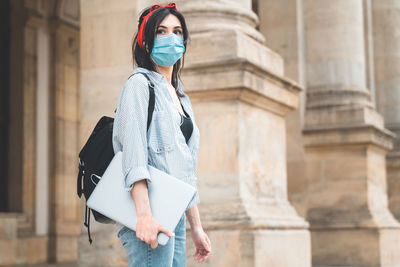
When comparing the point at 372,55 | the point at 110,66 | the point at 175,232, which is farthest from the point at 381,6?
the point at 175,232

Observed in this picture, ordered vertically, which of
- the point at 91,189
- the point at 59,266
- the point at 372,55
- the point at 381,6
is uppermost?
the point at 381,6

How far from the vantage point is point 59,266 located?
36.3 feet

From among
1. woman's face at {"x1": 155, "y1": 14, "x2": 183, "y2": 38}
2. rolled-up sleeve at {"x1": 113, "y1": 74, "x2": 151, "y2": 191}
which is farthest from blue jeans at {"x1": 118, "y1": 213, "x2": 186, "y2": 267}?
woman's face at {"x1": 155, "y1": 14, "x2": 183, "y2": 38}

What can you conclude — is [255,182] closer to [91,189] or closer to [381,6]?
[91,189]

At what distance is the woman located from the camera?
9.58 feet

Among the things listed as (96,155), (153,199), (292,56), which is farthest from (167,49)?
(292,56)

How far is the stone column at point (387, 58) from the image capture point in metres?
13.6

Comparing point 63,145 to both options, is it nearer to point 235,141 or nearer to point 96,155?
point 235,141

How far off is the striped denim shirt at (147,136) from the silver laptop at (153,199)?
65mm

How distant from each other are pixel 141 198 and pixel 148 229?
0.14 m

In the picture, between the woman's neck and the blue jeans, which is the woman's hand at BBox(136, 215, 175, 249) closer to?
the blue jeans

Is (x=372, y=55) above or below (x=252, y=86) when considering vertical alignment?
above

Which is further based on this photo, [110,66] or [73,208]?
[73,208]

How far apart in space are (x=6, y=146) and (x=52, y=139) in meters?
0.94
